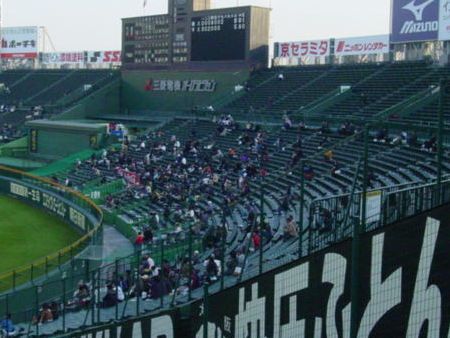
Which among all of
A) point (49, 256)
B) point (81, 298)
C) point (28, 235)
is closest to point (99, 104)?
point (28, 235)

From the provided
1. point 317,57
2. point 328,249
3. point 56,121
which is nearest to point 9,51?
point 56,121

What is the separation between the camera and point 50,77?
190 feet

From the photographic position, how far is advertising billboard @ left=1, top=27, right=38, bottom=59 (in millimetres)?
63969

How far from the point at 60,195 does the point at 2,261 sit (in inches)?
344

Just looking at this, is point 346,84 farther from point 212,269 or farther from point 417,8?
point 212,269

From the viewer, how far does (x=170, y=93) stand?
44.6 m

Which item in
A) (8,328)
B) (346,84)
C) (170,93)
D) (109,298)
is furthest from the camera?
(170,93)

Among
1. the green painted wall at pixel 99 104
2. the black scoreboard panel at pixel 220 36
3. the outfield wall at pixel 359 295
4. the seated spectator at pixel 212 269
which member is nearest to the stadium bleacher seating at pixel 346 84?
the black scoreboard panel at pixel 220 36

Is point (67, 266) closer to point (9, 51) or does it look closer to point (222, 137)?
point (222, 137)

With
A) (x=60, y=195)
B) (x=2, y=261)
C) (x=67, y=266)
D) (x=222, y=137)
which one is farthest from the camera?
(x=222, y=137)

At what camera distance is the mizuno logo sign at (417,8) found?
1241 inches

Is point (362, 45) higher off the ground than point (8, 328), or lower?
higher

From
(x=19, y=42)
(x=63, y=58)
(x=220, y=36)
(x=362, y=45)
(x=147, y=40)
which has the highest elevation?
(x=19, y=42)

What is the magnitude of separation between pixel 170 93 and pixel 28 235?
18860 millimetres
